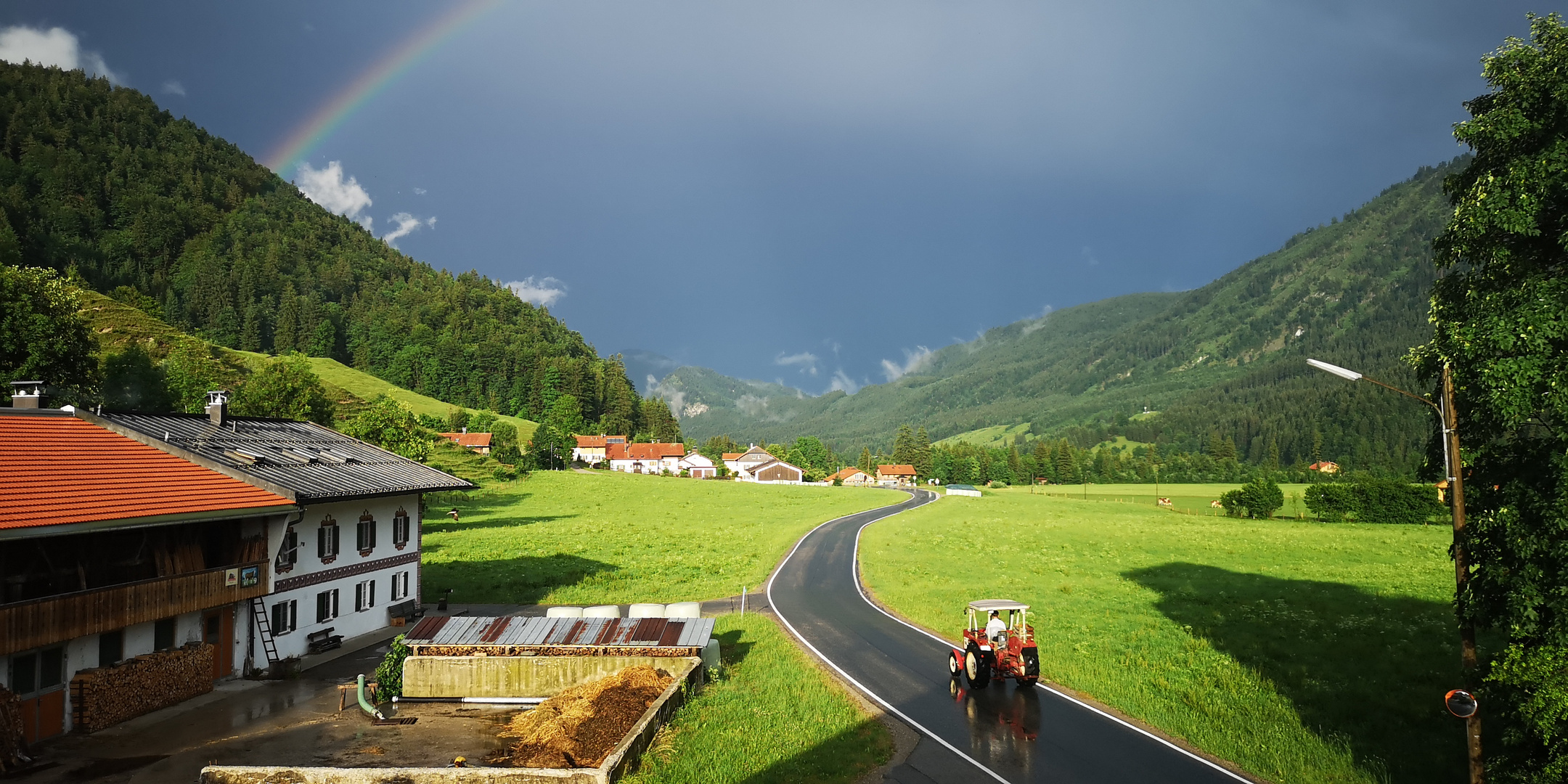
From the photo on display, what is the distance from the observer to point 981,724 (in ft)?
62.2

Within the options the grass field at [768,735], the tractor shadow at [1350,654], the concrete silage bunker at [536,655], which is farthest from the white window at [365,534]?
the tractor shadow at [1350,654]

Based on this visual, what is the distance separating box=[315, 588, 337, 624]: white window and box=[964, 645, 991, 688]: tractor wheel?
920 inches

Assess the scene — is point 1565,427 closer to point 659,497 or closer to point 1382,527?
point 1382,527

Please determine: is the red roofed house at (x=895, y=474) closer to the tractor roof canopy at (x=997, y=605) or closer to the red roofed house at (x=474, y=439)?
the red roofed house at (x=474, y=439)

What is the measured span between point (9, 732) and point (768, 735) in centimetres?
1621

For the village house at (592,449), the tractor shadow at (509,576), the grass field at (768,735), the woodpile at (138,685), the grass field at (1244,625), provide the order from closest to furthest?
the grass field at (768,735) → the grass field at (1244,625) → the woodpile at (138,685) → the tractor shadow at (509,576) → the village house at (592,449)

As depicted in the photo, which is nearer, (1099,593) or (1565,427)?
(1565,427)

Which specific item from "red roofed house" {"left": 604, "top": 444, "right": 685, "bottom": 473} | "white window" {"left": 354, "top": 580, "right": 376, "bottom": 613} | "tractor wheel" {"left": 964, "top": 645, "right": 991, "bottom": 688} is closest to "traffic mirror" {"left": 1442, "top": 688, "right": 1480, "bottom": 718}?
"tractor wheel" {"left": 964, "top": 645, "right": 991, "bottom": 688}

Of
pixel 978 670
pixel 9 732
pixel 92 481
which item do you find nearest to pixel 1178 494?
pixel 978 670

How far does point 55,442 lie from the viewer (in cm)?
2145

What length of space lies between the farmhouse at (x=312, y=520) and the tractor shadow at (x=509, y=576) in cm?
446

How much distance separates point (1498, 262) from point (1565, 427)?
3.48 m

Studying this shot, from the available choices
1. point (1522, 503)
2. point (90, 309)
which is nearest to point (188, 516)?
point (1522, 503)

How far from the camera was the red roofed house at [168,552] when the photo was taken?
17.9 metres
